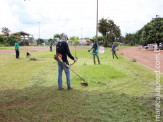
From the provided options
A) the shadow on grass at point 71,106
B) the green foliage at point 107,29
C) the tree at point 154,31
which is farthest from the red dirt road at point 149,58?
the green foliage at point 107,29

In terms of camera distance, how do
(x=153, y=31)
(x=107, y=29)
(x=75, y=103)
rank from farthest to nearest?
(x=107, y=29) → (x=153, y=31) → (x=75, y=103)

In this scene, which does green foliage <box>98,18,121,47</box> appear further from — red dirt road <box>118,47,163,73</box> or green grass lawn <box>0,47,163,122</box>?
green grass lawn <box>0,47,163,122</box>

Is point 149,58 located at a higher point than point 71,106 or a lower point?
higher

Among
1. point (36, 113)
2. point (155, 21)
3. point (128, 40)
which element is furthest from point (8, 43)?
point (128, 40)

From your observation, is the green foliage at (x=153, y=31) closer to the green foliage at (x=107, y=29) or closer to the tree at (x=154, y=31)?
the tree at (x=154, y=31)

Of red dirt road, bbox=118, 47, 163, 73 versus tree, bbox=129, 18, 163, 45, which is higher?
tree, bbox=129, 18, 163, 45

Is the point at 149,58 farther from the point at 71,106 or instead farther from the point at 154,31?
the point at 154,31

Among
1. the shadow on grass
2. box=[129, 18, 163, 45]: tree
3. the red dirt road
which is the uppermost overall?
box=[129, 18, 163, 45]: tree

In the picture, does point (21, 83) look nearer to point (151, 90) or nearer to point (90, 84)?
point (90, 84)

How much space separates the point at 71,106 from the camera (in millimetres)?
5016

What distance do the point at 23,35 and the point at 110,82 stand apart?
80700 mm

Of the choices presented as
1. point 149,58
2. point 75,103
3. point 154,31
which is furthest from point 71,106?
point 154,31

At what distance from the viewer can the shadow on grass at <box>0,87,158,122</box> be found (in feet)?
14.1

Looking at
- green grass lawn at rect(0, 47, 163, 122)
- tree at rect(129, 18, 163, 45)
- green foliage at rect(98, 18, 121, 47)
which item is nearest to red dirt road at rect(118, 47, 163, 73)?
green grass lawn at rect(0, 47, 163, 122)
